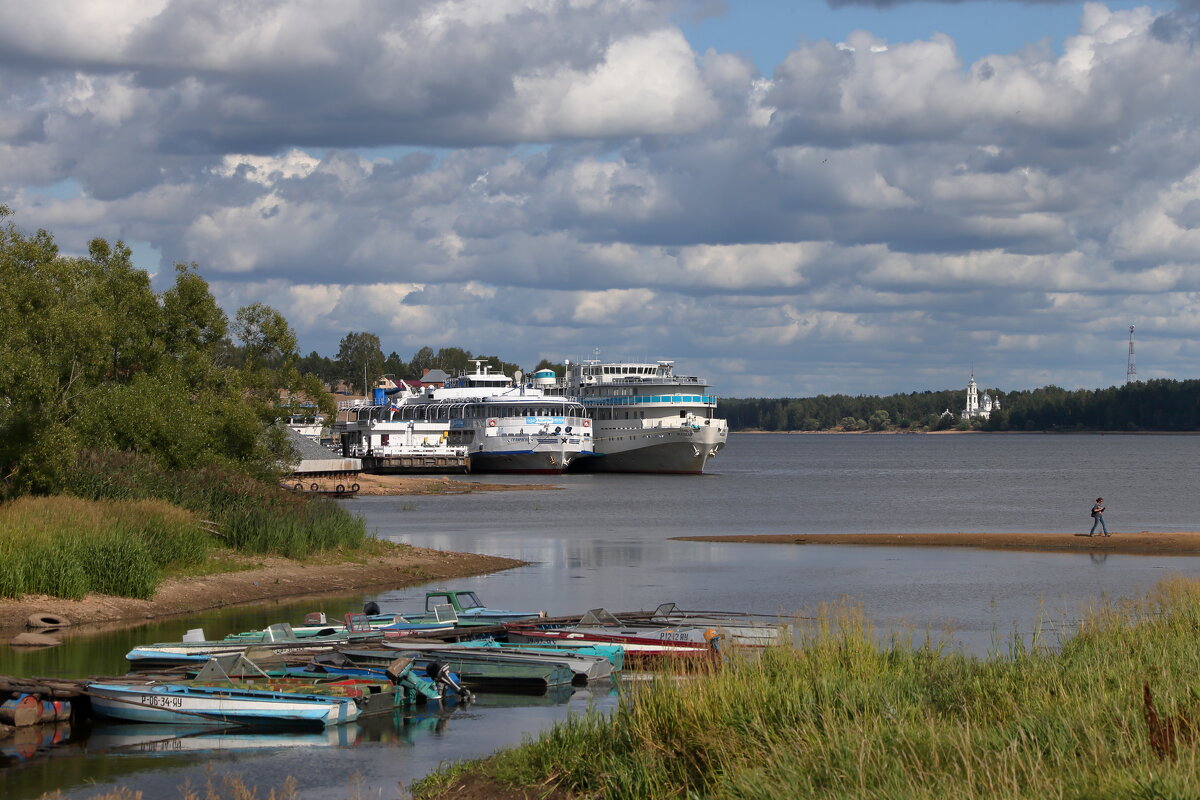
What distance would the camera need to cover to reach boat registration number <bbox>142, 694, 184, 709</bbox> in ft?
59.0

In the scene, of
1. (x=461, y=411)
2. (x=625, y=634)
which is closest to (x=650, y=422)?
(x=461, y=411)

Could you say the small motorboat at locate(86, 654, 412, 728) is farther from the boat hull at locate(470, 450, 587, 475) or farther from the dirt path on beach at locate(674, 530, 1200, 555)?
the boat hull at locate(470, 450, 587, 475)

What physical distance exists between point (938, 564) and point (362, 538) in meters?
17.0

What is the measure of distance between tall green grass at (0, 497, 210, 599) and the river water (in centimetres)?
184

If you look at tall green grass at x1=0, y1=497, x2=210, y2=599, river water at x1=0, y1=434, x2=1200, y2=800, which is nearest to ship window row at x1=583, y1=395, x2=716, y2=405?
river water at x1=0, y1=434, x2=1200, y2=800

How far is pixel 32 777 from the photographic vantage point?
15.4 m

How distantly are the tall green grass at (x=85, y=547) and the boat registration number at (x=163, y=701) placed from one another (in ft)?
29.7

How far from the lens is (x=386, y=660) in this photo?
68.1 ft

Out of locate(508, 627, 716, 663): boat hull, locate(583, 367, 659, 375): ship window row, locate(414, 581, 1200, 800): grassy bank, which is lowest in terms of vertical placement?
locate(508, 627, 716, 663): boat hull

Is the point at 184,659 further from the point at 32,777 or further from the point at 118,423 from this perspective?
the point at 118,423

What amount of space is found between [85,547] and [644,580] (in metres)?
15.2

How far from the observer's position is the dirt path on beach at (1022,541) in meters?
45.3

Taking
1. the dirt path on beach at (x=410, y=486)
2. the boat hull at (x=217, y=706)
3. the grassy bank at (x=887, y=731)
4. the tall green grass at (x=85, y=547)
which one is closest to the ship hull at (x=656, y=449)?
the dirt path on beach at (x=410, y=486)

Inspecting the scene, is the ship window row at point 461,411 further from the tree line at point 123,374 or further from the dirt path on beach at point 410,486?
the tree line at point 123,374
